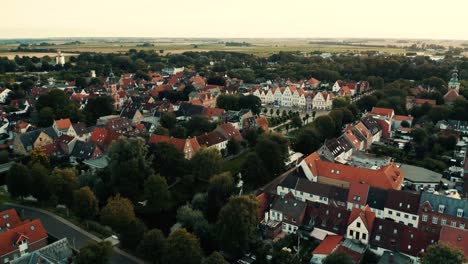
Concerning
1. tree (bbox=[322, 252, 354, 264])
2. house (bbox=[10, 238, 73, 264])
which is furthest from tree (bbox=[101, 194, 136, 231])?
tree (bbox=[322, 252, 354, 264])

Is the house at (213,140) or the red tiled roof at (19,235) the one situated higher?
the house at (213,140)

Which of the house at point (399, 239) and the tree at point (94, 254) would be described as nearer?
the tree at point (94, 254)

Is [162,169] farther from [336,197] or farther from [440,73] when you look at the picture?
[440,73]

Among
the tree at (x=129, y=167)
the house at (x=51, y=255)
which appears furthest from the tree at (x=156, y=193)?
the house at (x=51, y=255)

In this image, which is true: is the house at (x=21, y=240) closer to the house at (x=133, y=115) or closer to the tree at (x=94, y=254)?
the tree at (x=94, y=254)

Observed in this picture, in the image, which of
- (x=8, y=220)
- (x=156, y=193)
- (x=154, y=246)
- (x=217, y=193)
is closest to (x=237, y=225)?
(x=154, y=246)

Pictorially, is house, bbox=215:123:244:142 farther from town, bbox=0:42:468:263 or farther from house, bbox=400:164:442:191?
house, bbox=400:164:442:191
